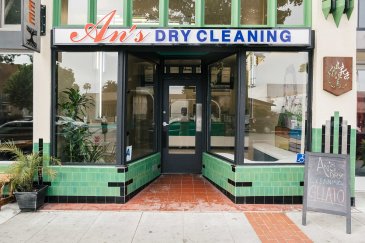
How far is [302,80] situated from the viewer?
6109 mm

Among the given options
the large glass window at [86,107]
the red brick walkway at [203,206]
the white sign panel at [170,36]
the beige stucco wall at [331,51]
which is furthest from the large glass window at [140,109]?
the beige stucco wall at [331,51]

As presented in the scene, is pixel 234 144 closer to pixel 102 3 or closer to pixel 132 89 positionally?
pixel 132 89

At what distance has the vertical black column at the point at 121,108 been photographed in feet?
19.4

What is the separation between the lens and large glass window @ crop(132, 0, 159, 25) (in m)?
6.02

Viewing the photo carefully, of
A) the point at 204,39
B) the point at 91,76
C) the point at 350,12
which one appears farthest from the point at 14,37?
the point at 350,12

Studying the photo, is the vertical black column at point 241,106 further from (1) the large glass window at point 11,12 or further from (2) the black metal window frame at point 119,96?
(1) the large glass window at point 11,12

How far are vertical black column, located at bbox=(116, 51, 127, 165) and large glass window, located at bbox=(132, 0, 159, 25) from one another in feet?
2.33

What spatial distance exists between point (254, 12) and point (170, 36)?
1688mm

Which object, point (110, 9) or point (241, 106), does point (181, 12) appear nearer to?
point (110, 9)

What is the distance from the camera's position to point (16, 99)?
618cm

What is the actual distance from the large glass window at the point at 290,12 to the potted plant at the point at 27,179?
4978 mm

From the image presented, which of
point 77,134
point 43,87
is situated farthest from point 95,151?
point 43,87

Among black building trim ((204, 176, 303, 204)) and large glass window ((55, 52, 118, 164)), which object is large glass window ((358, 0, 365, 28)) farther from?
large glass window ((55, 52, 118, 164))

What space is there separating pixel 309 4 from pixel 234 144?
9.51 ft
